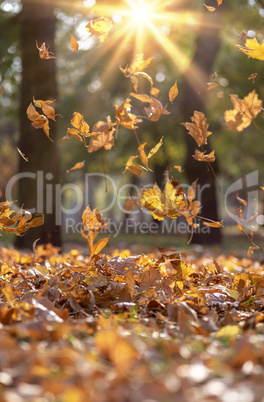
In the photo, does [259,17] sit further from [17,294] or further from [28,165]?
[17,294]

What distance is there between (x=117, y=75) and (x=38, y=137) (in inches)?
368

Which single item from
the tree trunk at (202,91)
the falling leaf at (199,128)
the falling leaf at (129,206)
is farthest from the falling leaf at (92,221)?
the tree trunk at (202,91)

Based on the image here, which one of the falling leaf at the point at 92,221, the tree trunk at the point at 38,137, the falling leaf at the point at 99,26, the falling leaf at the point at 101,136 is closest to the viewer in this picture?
the falling leaf at the point at 99,26

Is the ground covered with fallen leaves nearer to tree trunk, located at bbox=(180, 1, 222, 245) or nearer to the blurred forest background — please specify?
the blurred forest background

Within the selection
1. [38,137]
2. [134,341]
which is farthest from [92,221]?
[38,137]

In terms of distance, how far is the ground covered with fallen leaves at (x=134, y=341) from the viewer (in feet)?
3.51

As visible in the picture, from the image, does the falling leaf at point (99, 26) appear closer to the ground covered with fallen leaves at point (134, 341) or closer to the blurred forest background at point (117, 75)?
the blurred forest background at point (117, 75)

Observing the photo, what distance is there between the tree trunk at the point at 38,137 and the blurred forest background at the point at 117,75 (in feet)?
0.05

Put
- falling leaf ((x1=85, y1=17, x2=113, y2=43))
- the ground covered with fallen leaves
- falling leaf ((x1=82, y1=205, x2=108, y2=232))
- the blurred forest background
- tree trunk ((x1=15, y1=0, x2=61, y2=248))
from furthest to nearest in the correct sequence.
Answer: the blurred forest background → tree trunk ((x1=15, y1=0, x2=61, y2=248)) → falling leaf ((x1=82, y1=205, x2=108, y2=232)) → falling leaf ((x1=85, y1=17, x2=113, y2=43)) → the ground covered with fallen leaves

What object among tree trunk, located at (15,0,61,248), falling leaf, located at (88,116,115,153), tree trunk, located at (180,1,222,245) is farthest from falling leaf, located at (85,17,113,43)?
tree trunk, located at (180,1,222,245)

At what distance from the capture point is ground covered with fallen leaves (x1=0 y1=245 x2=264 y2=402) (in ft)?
3.51

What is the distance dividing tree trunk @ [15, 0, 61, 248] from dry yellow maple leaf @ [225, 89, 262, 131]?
4.58 meters

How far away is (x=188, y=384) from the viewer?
1.10 metres

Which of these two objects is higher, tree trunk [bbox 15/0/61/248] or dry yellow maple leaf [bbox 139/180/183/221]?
tree trunk [bbox 15/0/61/248]
